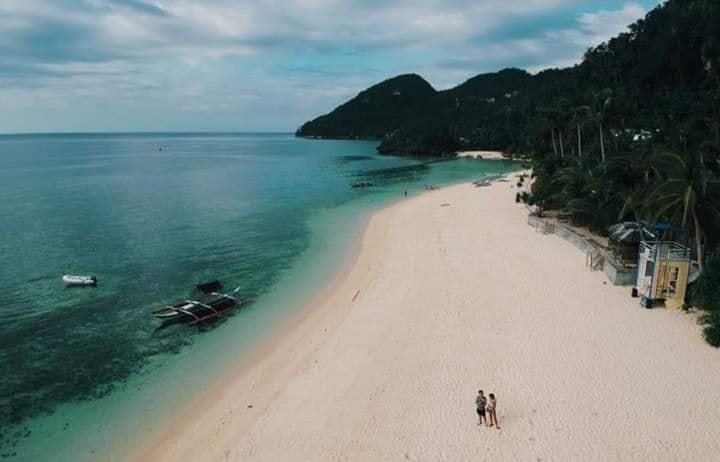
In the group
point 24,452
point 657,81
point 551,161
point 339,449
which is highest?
point 657,81

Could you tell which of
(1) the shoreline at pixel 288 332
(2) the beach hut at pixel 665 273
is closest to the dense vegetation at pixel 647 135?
(2) the beach hut at pixel 665 273

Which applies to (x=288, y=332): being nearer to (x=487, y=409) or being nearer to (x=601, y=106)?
(x=487, y=409)

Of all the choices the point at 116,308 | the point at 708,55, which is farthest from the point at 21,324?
the point at 708,55

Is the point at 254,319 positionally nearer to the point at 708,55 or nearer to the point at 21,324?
the point at 21,324

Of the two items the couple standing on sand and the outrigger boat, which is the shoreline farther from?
the couple standing on sand

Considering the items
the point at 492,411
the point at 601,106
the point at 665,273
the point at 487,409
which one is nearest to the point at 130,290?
the point at 487,409

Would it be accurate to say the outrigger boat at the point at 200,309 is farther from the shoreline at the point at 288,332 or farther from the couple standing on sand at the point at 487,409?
the couple standing on sand at the point at 487,409
